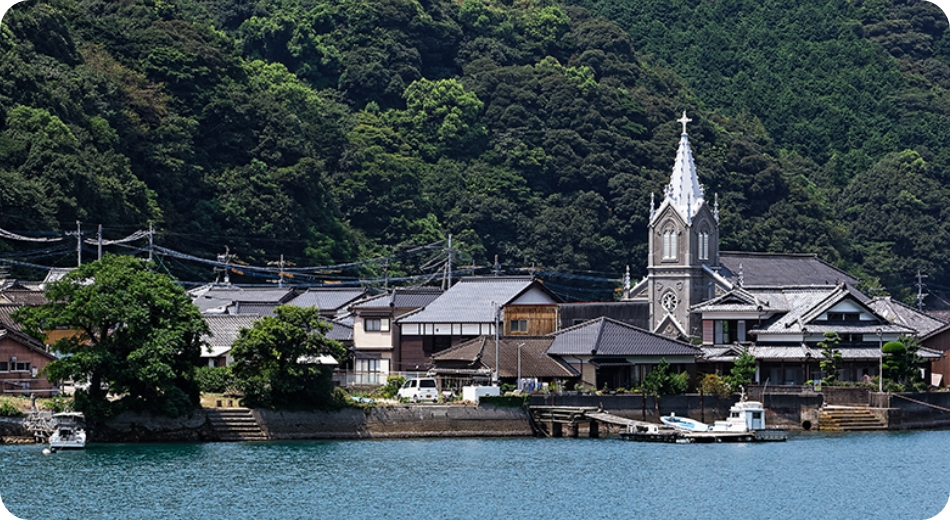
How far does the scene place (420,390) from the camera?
60.5 meters

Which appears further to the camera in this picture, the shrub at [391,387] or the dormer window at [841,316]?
the dormer window at [841,316]

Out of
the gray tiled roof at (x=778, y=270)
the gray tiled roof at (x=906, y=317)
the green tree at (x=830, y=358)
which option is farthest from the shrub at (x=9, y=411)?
the gray tiled roof at (x=778, y=270)

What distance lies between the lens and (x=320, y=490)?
45281mm

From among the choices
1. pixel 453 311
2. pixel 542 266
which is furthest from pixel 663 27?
pixel 453 311

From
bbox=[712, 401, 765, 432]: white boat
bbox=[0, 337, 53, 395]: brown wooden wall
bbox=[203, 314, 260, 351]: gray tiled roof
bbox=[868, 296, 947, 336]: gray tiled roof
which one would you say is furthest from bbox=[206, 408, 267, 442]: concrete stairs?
bbox=[868, 296, 947, 336]: gray tiled roof

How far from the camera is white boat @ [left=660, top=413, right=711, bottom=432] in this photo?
5884 centimetres

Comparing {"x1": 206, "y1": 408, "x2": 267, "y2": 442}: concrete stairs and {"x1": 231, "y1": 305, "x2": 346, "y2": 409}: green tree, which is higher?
{"x1": 231, "y1": 305, "x2": 346, "y2": 409}: green tree

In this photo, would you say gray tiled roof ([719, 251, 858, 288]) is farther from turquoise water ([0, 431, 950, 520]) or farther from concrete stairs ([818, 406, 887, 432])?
turquoise water ([0, 431, 950, 520])

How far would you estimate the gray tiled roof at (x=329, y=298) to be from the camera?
8000cm

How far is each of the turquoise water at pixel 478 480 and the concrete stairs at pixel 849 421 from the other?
5363mm

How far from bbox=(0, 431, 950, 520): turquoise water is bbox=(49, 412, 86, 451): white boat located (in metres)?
0.59

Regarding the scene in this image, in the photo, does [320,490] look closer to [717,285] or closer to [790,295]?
[790,295]

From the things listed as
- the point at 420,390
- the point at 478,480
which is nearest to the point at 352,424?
the point at 420,390

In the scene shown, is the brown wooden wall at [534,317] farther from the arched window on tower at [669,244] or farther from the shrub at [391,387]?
the arched window on tower at [669,244]
